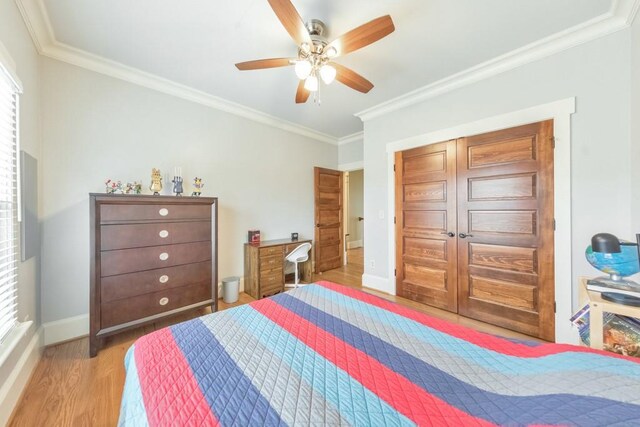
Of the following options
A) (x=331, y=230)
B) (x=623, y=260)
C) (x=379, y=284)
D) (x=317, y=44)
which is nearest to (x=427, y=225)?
(x=379, y=284)

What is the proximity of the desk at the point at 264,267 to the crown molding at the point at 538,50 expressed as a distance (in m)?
→ 2.58

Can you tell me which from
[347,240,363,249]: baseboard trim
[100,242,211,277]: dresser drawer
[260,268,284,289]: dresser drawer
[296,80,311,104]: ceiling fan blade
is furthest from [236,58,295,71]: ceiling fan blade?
[347,240,363,249]: baseboard trim

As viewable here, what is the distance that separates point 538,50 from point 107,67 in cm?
410

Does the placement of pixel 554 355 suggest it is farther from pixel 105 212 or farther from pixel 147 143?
pixel 147 143

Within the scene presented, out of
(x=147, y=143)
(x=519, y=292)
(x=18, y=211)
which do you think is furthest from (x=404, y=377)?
(x=147, y=143)

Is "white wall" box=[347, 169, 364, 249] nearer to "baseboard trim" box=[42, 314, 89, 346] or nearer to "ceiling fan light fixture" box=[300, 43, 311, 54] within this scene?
"ceiling fan light fixture" box=[300, 43, 311, 54]

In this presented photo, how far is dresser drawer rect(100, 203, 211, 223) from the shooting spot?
1.94 m

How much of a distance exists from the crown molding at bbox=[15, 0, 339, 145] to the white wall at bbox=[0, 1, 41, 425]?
0.09 m

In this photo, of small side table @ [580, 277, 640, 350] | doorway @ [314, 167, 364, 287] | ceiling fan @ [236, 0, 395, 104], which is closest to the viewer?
small side table @ [580, 277, 640, 350]

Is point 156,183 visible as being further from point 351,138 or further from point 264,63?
point 351,138

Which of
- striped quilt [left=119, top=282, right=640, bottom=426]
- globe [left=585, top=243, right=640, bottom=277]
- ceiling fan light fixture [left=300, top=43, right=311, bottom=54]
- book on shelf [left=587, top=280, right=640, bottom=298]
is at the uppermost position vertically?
ceiling fan light fixture [left=300, top=43, right=311, bottom=54]

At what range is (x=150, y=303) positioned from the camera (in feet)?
7.01

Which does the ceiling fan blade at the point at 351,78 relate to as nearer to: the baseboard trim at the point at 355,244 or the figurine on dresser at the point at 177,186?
the figurine on dresser at the point at 177,186

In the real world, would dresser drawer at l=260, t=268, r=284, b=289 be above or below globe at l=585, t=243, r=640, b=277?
below
